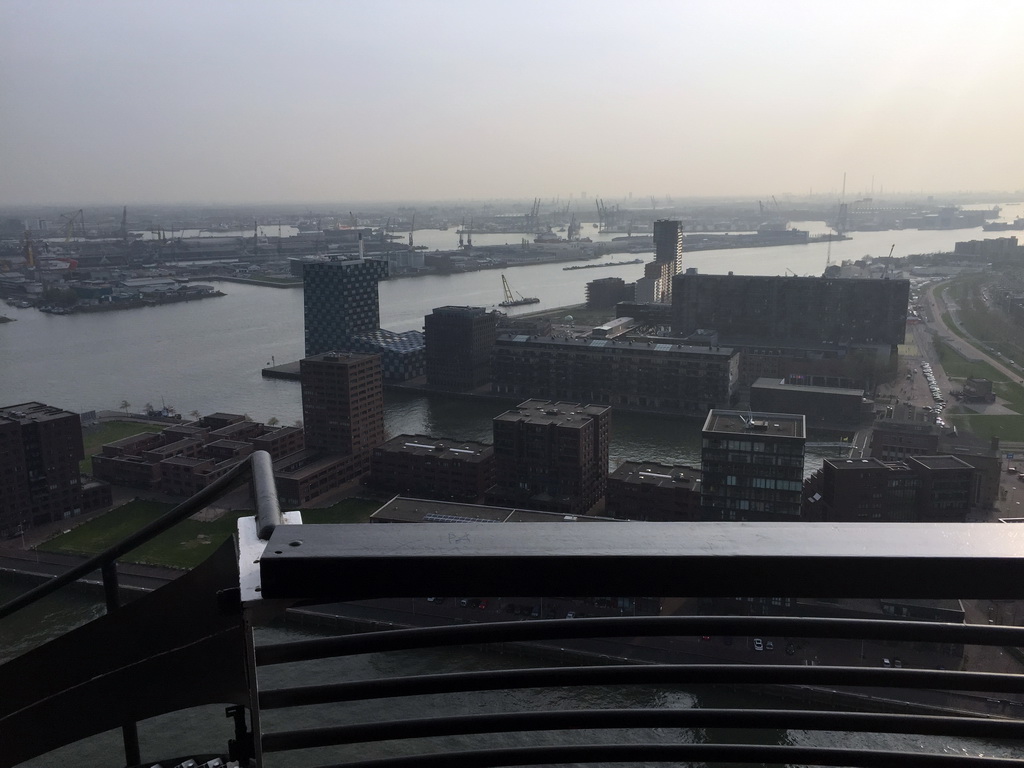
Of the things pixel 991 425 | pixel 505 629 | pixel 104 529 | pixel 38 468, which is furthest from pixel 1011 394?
pixel 505 629

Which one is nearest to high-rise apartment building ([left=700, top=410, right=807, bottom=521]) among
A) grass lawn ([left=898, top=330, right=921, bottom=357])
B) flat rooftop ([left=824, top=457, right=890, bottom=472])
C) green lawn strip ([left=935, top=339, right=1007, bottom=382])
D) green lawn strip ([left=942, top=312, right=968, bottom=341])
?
flat rooftop ([left=824, top=457, right=890, bottom=472])

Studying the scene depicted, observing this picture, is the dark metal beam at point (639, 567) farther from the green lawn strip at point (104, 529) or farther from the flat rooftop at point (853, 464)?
the green lawn strip at point (104, 529)

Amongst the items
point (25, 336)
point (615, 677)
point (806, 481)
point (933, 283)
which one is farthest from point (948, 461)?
point (933, 283)

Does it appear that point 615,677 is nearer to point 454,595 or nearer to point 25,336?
point 454,595

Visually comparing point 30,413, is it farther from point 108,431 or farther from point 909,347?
point 909,347

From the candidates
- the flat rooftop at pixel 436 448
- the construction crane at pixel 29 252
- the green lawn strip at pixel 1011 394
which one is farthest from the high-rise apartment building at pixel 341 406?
the construction crane at pixel 29 252

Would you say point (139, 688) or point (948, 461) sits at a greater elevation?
point (139, 688)

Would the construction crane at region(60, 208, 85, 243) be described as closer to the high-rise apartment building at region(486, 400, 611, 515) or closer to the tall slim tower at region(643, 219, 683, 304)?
the tall slim tower at region(643, 219, 683, 304)
